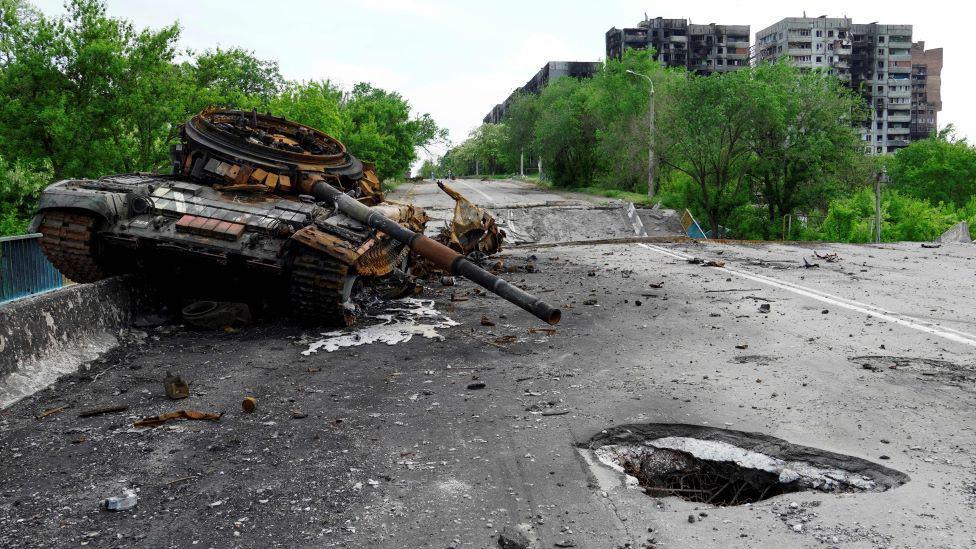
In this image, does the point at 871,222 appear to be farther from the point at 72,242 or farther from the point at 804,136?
the point at 72,242

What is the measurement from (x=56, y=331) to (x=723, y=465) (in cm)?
573

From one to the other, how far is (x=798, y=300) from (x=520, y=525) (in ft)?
25.4

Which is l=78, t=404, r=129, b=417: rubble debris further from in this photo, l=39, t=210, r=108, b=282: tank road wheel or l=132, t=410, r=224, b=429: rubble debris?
l=39, t=210, r=108, b=282: tank road wheel

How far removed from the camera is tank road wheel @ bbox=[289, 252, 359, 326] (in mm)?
7984

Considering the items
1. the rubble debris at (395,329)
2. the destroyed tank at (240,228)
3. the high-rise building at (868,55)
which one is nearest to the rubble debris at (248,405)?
the rubble debris at (395,329)

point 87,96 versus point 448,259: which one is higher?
point 87,96

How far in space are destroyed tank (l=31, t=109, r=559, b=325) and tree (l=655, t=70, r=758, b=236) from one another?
24.6 metres

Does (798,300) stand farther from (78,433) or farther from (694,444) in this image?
(78,433)

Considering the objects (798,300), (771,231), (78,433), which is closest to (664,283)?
(798,300)

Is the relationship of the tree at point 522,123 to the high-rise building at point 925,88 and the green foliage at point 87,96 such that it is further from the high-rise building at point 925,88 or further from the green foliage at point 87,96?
the high-rise building at point 925,88

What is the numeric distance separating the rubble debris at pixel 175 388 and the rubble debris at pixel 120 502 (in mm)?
1881

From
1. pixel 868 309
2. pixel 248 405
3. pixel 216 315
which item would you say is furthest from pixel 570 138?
pixel 248 405

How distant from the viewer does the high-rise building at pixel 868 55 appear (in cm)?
11175

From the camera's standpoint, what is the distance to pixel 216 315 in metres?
8.67
